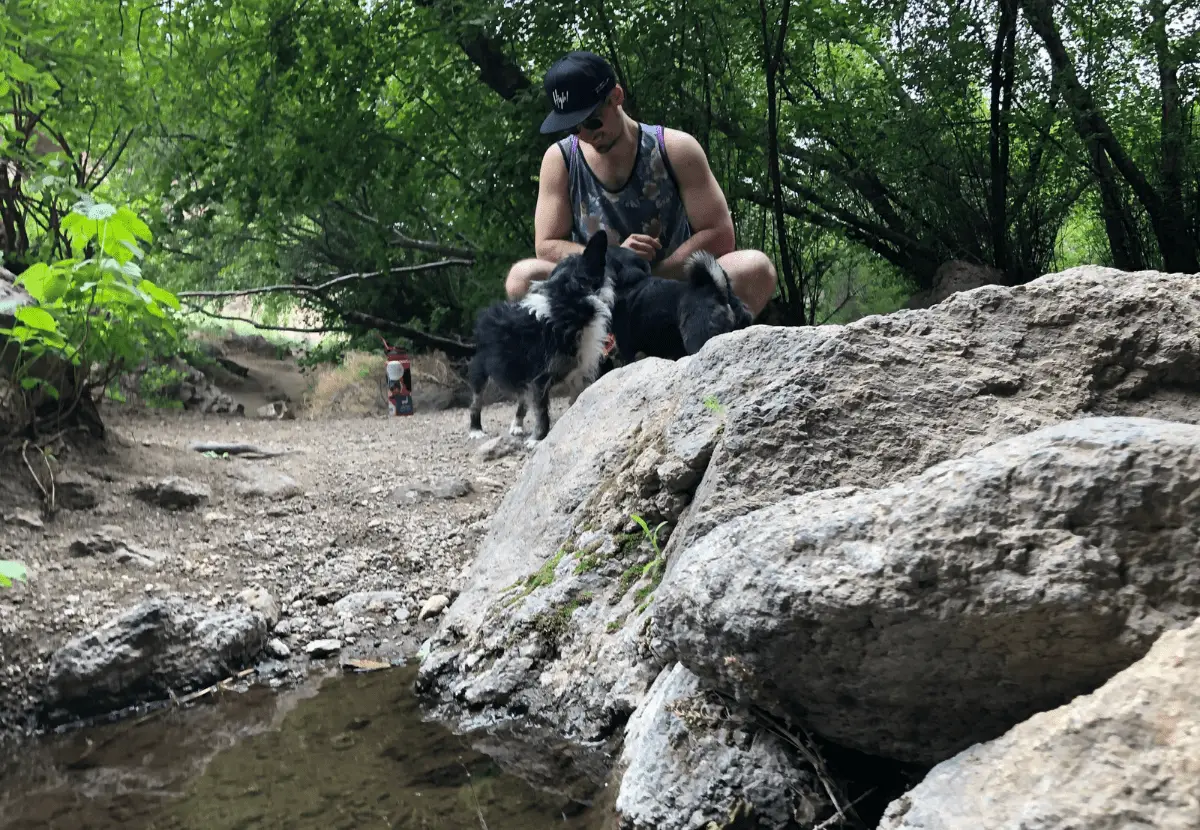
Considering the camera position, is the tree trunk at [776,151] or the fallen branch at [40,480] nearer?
the fallen branch at [40,480]

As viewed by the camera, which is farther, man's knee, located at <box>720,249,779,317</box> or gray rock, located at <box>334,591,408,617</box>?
man's knee, located at <box>720,249,779,317</box>

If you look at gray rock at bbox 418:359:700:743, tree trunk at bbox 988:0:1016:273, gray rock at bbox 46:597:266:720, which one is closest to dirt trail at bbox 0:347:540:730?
gray rock at bbox 46:597:266:720

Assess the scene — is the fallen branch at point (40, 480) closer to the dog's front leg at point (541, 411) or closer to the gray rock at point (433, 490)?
the gray rock at point (433, 490)

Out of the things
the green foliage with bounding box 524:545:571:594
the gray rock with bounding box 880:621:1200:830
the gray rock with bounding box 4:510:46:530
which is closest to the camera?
the gray rock with bounding box 880:621:1200:830

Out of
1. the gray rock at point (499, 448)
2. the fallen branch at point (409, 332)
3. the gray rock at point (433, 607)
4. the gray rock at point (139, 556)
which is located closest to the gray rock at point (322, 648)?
the gray rock at point (433, 607)

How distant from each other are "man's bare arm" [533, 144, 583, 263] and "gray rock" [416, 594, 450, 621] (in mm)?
1709

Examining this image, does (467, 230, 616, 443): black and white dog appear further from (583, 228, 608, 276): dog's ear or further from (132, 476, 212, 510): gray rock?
(132, 476, 212, 510): gray rock

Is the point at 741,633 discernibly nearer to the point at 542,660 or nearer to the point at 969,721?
the point at 969,721

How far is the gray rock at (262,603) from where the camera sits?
294cm

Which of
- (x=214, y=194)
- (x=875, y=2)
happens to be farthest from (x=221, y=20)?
(x=875, y=2)

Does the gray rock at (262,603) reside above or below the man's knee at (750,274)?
below

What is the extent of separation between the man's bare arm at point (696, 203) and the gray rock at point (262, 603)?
2073 millimetres

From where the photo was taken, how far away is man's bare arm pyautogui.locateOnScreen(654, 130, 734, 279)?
397cm

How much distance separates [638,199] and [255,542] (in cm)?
203
